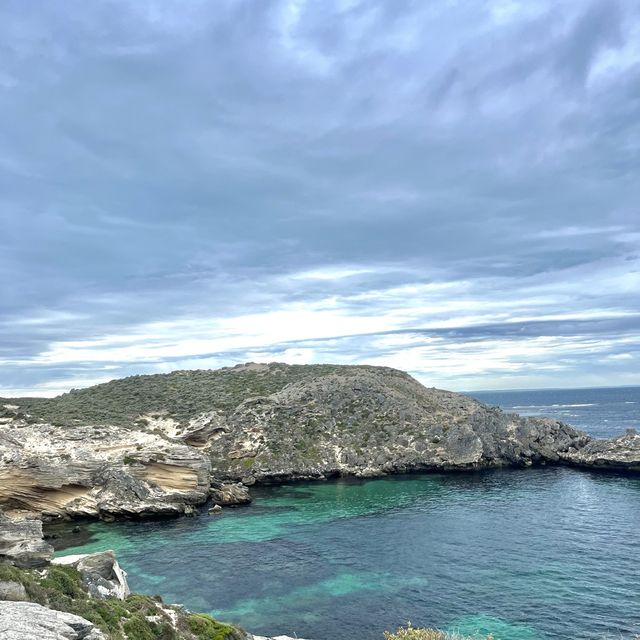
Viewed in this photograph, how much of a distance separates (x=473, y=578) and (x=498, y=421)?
203ft

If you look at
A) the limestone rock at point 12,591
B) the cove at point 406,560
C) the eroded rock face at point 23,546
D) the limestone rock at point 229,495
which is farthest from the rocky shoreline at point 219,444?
the cove at point 406,560

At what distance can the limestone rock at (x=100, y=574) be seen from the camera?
29.2 meters

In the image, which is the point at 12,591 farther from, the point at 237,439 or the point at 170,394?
the point at 170,394

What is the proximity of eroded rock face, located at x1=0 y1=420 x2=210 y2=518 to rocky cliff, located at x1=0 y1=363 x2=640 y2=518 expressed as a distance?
0.14m

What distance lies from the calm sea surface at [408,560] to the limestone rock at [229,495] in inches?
81.9

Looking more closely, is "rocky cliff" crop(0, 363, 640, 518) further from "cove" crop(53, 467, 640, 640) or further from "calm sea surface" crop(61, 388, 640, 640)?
"calm sea surface" crop(61, 388, 640, 640)

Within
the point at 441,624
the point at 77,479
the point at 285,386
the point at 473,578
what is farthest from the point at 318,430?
the point at 441,624

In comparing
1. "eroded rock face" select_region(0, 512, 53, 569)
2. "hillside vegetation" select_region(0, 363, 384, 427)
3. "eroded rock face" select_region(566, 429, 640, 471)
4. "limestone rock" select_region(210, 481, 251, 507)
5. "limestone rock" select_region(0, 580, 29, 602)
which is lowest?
"limestone rock" select_region(210, 481, 251, 507)

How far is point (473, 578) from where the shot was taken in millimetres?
43469

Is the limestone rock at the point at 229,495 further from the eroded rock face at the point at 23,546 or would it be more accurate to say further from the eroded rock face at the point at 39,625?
the eroded rock face at the point at 39,625

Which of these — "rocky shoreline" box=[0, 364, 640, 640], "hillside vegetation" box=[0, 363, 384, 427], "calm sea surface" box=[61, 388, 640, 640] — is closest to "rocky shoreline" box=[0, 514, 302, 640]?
"rocky shoreline" box=[0, 364, 640, 640]

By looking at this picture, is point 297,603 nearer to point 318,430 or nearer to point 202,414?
point 318,430

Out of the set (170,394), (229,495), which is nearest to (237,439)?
(229,495)

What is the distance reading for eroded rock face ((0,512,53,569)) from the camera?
30.2 meters
